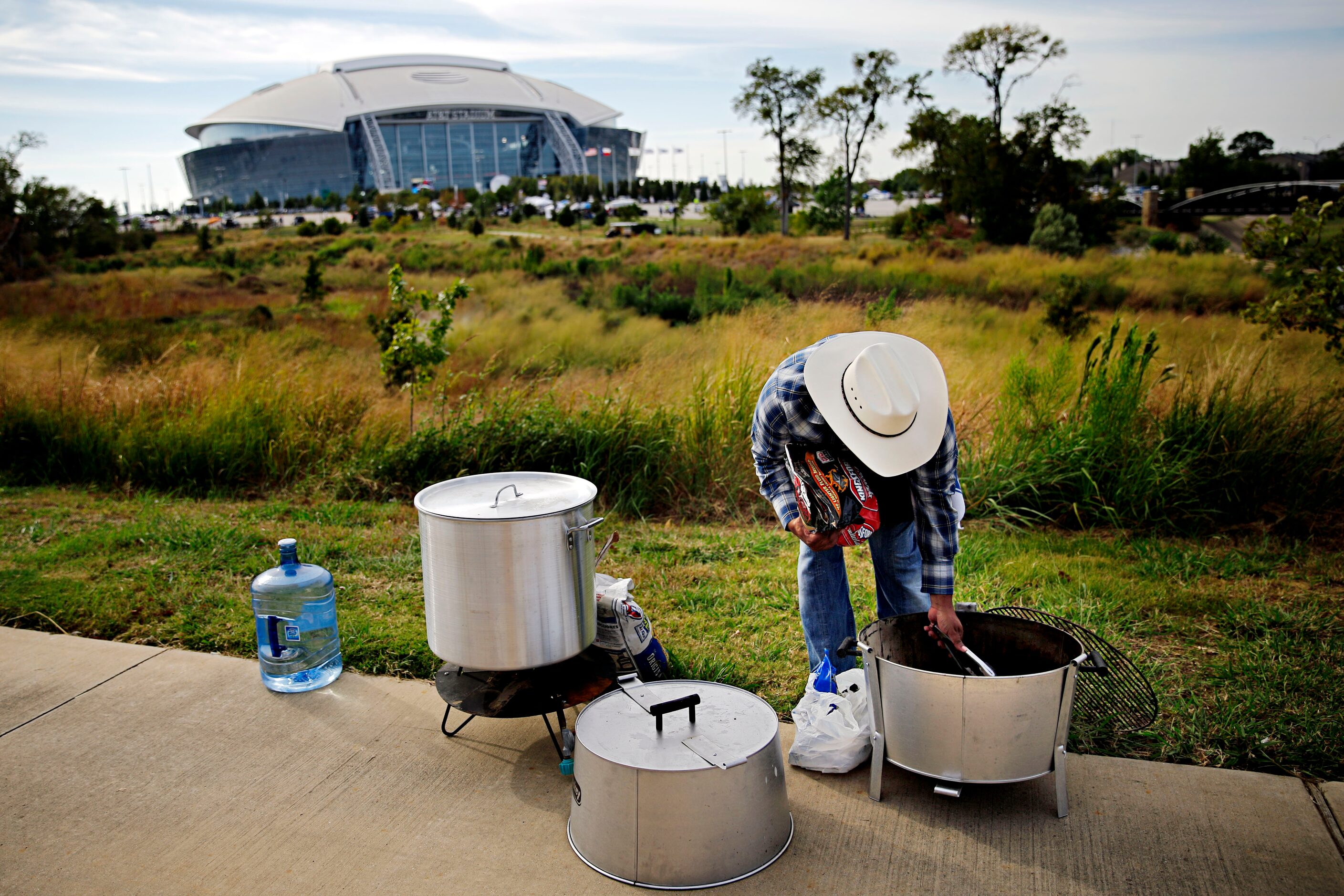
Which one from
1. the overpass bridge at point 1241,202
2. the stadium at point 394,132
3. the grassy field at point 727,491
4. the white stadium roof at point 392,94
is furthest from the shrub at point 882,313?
the white stadium roof at point 392,94

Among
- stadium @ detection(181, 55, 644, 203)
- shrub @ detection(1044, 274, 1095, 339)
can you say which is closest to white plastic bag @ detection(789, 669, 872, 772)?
shrub @ detection(1044, 274, 1095, 339)

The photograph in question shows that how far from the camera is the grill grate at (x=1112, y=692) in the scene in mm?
3146

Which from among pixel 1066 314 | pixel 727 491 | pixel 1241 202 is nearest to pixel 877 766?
pixel 727 491

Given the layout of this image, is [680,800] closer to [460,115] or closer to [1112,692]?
[1112,692]

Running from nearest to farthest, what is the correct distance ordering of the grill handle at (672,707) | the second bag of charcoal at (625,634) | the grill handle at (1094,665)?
the grill handle at (672,707) → the grill handle at (1094,665) → the second bag of charcoal at (625,634)

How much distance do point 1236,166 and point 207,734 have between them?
3501 centimetres

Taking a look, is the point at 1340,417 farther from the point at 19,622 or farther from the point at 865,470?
the point at 19,622

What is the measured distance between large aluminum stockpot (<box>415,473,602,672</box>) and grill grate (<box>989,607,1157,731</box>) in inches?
56.9

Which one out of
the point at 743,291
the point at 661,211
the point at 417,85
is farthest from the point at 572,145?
the point at 743,291

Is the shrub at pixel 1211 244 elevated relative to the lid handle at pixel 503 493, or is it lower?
elevated

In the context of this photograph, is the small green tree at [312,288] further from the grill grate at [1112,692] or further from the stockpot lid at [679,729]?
the grill grate at [1112,692]

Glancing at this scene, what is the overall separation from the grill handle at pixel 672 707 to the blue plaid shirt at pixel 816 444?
0.69m

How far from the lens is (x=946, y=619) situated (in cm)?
283

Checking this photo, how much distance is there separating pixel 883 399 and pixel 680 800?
1.24m
